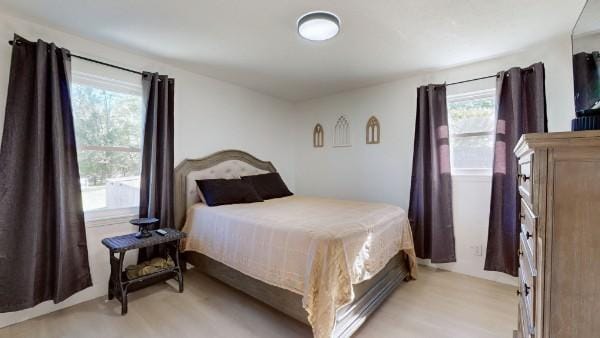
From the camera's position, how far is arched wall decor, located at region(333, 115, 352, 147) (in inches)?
150

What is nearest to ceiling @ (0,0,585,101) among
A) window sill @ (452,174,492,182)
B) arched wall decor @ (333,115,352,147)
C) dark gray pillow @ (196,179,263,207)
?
arched wall decor @ (333,115,352,147)

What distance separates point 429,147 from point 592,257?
7.53 feet

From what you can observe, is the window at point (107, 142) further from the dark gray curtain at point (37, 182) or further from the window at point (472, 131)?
the window at point (472, 131)

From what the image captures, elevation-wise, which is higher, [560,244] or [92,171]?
[92,171]

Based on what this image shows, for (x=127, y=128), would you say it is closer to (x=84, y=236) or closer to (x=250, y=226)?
(x=84, y=236)

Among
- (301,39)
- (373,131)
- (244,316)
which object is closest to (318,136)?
(373,131)

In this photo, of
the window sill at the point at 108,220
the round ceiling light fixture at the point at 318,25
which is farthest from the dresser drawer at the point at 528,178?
the window sill at the point at 108,220

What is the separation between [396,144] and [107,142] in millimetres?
3172

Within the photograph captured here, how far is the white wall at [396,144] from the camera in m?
2.38

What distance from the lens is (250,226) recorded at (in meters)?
2.16

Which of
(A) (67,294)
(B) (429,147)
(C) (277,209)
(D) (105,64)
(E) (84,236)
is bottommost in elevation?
(A) (67,294)

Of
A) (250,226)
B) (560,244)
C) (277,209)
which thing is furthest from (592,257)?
(277,209)

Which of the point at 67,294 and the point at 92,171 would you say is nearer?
the point at 67,294

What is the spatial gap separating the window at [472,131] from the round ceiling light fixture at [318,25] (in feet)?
5.83
